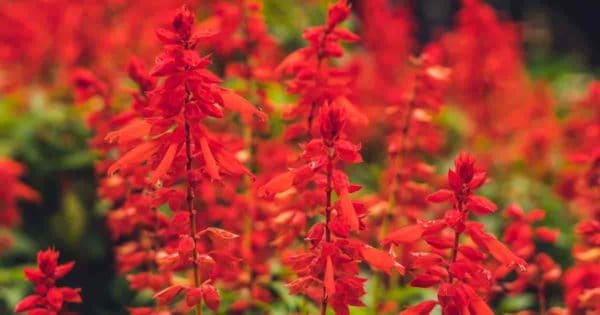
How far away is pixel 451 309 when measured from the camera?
2096mm

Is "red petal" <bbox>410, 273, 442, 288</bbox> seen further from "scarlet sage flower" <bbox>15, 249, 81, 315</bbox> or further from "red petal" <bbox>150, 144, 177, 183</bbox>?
"scarlet sage flower" <bbox>15, 249, 81, 315</bbox>

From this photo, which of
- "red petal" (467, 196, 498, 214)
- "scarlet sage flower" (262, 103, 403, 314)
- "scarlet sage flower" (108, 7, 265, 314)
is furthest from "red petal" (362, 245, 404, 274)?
"scarlet sage flower" (108, 7, 265, 314)

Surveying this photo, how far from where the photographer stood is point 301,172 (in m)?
2.04

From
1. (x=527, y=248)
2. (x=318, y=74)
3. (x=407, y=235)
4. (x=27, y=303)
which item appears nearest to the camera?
(x=407, y=235)

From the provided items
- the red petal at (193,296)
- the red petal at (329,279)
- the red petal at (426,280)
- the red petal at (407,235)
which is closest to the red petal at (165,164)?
the red petal at (193,296)

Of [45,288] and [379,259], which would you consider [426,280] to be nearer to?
[379,259]

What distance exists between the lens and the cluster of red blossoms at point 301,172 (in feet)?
6.80

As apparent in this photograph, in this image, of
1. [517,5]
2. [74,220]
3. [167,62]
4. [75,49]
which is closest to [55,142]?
[74,220]

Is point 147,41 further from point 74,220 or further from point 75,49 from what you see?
point 74,220

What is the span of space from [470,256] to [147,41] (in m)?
4.99

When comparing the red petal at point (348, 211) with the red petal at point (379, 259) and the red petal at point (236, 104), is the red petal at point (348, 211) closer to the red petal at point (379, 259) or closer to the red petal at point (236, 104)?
the red petal at point (379, 259)

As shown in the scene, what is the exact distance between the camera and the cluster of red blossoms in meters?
2.07

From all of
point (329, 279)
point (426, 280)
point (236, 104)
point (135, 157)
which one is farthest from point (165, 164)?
point (426, 280)

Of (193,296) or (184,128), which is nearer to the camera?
(184,128)
